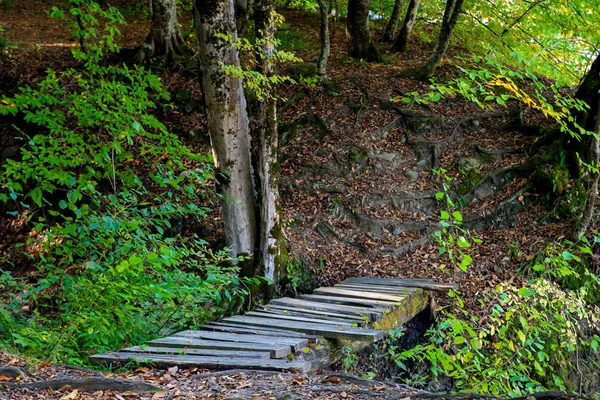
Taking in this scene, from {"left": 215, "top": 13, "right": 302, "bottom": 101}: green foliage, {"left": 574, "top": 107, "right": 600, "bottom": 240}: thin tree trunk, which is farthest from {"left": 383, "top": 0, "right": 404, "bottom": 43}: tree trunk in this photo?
{"left": 215, "top": 13, "right": 302, "bottom": 101}: green foliage

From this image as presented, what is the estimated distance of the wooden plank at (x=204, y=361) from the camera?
16.0ft

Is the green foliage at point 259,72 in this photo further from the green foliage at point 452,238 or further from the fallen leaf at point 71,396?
the fallen leaf at point 71,396

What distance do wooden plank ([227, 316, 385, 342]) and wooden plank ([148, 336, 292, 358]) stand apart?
2.26 feet

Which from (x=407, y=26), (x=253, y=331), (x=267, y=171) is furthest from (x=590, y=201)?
(x=407, y=26)

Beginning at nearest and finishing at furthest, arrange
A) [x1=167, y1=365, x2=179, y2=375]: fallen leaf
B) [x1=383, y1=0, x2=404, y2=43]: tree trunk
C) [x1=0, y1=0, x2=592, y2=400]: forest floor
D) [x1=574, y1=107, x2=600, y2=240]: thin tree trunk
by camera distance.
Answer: [x1=167, y1=365, x2=179, y2=375]: fallen leaf < [x1=574, y1=107, x2=600, y2=240]: thin tree trunk < [x1=0, y1=0, x2=592, y2=400]: forest floor < [x1=383, y1=0, x2=404, y2=43]: tree trunk

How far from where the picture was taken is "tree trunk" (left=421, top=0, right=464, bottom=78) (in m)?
11.6

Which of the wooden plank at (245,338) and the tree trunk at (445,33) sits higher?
the tree trunk at (445,33)

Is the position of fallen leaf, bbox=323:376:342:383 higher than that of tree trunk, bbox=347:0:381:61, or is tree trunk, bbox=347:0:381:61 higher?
tree trunk, bbox=347:0:381:61

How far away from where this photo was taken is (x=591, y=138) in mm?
9750

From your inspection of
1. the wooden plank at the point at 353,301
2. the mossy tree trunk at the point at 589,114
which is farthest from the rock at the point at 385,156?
the wooden plank at the point at 353,301

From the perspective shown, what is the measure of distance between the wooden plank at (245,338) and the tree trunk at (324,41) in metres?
7.04

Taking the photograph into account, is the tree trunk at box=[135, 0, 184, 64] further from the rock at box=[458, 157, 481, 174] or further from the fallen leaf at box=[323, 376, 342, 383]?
the fallen leaf at box=[323, 376, 342, 383]

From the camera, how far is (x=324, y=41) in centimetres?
1180

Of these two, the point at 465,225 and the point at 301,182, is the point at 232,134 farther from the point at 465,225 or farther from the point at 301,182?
the point at 465,225
